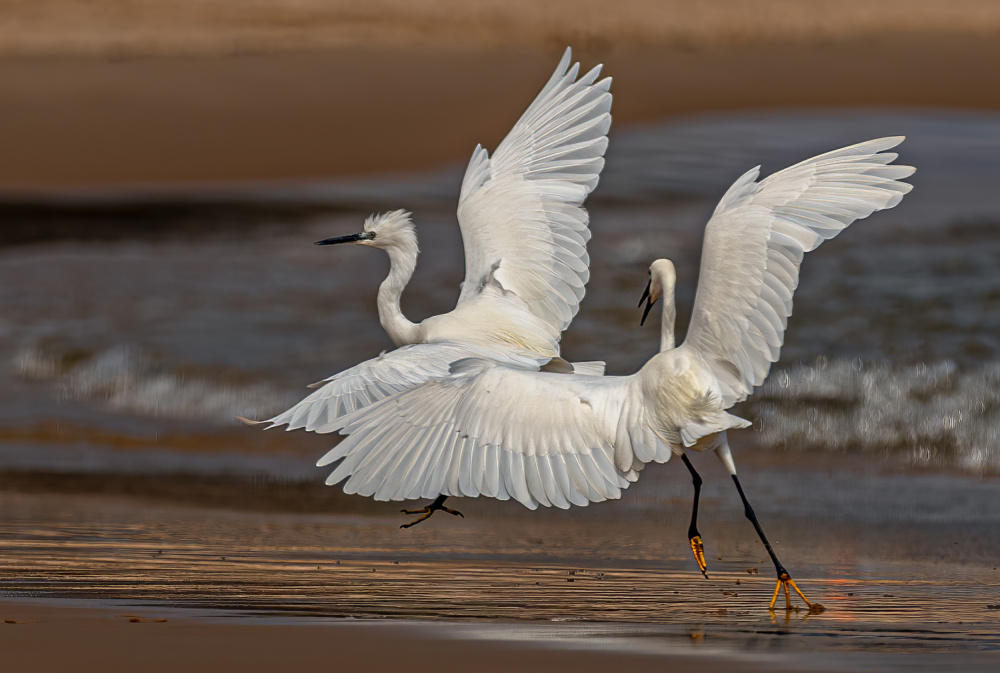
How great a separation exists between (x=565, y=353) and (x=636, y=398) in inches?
292

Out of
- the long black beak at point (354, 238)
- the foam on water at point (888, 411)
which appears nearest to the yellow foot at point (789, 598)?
the foam on water at point (888, 411)

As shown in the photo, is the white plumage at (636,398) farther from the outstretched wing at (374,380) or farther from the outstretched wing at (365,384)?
the outstretched wing at (365,384)

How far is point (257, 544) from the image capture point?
8586 mm

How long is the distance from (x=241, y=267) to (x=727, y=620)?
11.3 meters

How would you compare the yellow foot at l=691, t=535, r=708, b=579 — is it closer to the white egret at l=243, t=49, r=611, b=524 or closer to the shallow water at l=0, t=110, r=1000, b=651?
the shallow water at l=0, t=110, r=1000, b=651

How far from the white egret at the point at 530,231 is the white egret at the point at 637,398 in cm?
239

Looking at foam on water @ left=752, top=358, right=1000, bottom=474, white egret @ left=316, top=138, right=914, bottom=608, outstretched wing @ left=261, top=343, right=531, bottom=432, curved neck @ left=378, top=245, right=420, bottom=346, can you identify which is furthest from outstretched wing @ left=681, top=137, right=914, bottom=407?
foam on water @ left=752, top=358, right=1000, bottom=474

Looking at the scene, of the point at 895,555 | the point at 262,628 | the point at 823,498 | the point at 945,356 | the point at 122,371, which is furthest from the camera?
the point at 122,371

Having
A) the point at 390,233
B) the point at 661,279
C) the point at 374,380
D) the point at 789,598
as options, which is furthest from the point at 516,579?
the point at 390,233

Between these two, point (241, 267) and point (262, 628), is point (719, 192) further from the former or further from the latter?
point (262, 628)

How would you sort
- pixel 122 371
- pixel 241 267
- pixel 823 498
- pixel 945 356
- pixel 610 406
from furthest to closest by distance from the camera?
pixel 241 267, pixel 122 371, pixel 945 356, pixel 823 498, pixel 610 406

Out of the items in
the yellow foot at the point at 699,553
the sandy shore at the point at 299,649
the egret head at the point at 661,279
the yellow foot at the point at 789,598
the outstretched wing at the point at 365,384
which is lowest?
the sandy shore at the point at 299,649

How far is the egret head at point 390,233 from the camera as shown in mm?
10305

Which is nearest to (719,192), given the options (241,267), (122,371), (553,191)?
(241,267)
